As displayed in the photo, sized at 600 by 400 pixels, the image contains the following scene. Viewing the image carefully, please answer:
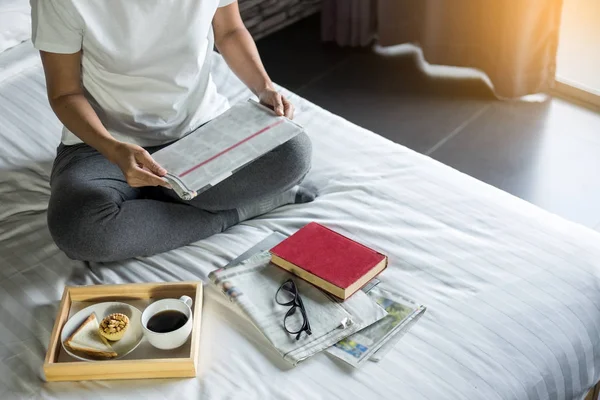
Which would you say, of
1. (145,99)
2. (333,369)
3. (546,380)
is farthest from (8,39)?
(546,380)

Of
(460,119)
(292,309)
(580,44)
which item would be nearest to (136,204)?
(292,309)

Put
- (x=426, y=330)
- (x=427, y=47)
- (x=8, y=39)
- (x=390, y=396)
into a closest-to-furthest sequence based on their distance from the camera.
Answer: (x=390, y=396) → (x=426, y=330) → (x=8, y=39) → (x=427, y=47)

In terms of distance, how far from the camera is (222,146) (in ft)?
4.95

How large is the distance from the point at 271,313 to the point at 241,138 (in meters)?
0.35

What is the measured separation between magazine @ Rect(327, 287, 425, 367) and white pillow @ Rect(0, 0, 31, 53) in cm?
116

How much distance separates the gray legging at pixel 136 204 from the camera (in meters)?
1.47

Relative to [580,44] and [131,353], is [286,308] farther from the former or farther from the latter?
[580,44]

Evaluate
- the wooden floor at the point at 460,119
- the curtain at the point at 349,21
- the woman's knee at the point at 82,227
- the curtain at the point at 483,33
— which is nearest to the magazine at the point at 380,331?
the woman's knee at the point at 82,227

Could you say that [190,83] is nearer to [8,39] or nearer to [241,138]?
[241,138]

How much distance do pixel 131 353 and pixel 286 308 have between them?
266 mm

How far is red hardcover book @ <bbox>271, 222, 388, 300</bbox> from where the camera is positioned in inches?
54.4

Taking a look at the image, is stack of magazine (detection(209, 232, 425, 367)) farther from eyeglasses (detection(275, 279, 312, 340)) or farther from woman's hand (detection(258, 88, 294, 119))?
woman's hand (detection(258, 88, 294, 119))

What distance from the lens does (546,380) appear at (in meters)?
1.29

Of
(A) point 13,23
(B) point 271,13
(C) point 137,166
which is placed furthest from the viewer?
(B) point 271,13
